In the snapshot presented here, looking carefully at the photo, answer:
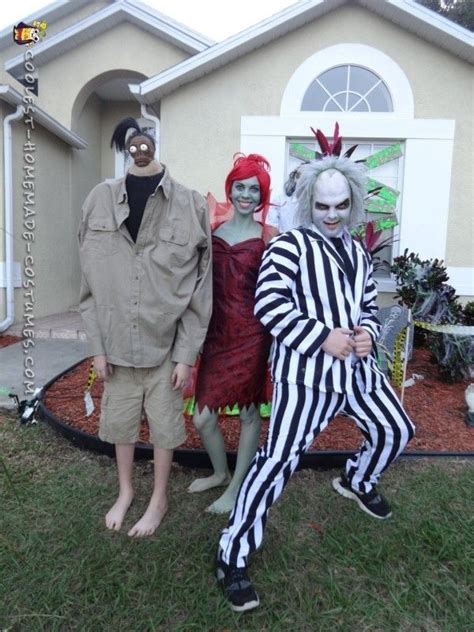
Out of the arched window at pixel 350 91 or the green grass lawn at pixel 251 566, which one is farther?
the arched window at pixel 350 91

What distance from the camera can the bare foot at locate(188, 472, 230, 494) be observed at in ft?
9.22

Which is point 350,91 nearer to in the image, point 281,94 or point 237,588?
point 281,94

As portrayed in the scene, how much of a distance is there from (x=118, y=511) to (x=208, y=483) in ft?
1.85

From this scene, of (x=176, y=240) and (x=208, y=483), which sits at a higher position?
(x=176, y=240)

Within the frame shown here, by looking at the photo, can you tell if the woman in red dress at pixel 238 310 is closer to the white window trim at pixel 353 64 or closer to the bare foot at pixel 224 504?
the bare foot at pixel 224 504

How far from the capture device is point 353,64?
624 cm

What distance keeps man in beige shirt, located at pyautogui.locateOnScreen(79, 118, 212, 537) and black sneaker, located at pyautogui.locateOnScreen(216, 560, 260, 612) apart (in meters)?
0.65

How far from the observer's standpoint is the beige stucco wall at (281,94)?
20.0 ft

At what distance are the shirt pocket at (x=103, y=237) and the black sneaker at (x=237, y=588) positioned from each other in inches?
58.3

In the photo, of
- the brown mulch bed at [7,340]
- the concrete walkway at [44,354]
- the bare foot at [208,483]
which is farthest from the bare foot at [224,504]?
the brown mulch bed at [7,340]

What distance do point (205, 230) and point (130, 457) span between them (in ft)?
4.13

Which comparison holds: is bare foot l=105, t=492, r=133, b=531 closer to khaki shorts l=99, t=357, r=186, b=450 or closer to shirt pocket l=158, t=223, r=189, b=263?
khaki shorts l=99, t=357, r=186, b=450

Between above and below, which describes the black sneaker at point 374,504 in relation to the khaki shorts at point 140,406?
below

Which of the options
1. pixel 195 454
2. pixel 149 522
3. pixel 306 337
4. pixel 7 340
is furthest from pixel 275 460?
pixel 7 340
